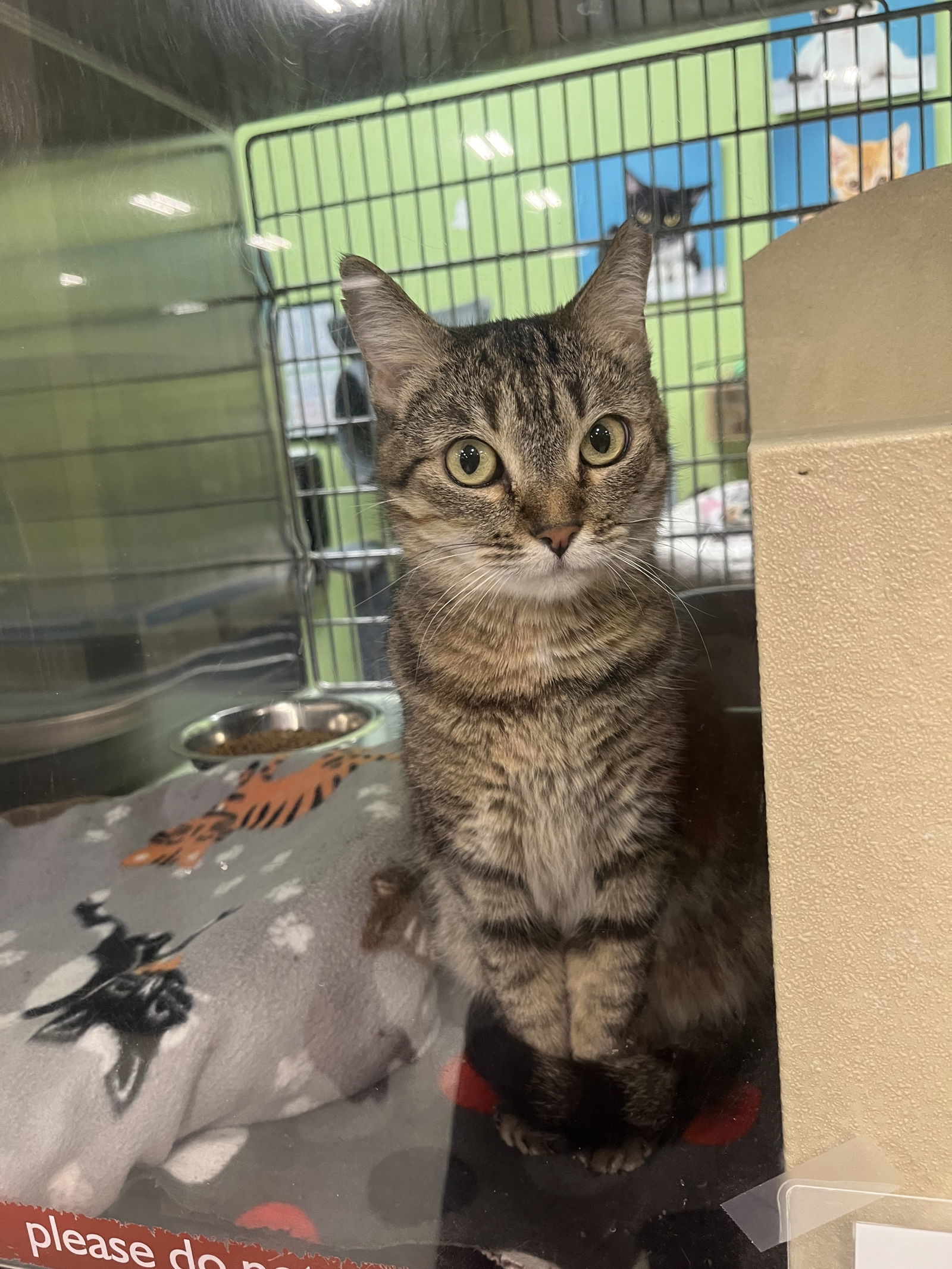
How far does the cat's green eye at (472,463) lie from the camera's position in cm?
75

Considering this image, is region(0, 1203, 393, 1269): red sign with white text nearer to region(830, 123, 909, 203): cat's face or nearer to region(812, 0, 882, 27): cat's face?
region(830, 123, 909, 203): cat's face

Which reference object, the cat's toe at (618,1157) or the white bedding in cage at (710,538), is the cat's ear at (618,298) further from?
the cat's toe at (618,1157)

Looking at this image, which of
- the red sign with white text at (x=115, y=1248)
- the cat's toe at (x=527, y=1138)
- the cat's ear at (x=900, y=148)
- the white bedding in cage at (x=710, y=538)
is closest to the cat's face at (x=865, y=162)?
the cat's ear at (x=900, y=148)

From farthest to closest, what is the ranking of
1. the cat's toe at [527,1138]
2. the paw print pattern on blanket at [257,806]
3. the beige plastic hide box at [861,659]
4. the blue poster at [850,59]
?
the paw print pattern on blanket at [257,806]
the cat's toe at [527,1138]
the blue poster at [850,59]
the beige plastic hide box at [861,659]

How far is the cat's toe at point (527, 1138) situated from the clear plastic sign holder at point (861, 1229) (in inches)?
8.0

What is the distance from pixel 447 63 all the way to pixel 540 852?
0.69m

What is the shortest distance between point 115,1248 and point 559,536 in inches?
26.7

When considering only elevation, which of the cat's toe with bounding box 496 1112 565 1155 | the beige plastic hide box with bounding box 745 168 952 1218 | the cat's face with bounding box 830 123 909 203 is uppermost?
the cat's face with bounding box 830 123 909 203

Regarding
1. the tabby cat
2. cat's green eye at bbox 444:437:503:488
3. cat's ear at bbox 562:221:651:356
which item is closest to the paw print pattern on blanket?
the tabby cat

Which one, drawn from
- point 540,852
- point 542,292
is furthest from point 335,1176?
point 542,292

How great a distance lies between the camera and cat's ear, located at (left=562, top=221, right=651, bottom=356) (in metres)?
0.70

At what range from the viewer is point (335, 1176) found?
0.72m

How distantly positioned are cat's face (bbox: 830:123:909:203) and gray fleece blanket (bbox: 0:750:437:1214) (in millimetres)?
717

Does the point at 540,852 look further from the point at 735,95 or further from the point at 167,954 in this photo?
the point at 735,95
